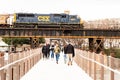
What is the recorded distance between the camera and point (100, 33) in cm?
8869

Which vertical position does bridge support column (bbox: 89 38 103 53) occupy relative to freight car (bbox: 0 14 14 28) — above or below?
below

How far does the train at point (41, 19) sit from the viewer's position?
90062 millimetres

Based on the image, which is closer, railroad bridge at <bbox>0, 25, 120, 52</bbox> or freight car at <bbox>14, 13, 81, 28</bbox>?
railroad bridge at <bbox>0, 25, 120, 52</bbox>

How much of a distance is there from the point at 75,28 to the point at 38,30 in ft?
25.7

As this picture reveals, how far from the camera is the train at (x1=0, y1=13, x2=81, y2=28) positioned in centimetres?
9006

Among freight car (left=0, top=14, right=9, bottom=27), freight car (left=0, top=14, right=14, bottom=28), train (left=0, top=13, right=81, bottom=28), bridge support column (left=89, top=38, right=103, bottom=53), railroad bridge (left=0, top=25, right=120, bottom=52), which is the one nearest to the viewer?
railroad bridge (left=0, top=25, right=120, bottom=52)

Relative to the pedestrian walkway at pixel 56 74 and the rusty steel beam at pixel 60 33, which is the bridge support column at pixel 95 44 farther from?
the pedestrian walkway at pixel 56 74

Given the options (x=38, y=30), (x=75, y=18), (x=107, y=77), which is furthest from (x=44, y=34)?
(x=107, y=77)

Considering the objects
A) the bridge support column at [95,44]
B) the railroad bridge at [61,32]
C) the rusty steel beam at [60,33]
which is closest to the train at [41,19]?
the railroad bridge at [61,32]

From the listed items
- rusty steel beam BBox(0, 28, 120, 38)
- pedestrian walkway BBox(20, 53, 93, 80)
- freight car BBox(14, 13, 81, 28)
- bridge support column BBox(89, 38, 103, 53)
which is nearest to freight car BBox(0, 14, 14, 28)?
freight car BBox(14, 13, 81, 28)

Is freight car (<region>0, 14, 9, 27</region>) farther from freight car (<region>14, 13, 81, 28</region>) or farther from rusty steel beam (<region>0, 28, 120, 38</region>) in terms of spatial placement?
rusty steel beam (<region>0, 28, 120, 38</region>)

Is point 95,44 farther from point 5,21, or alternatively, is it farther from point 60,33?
point 5,21

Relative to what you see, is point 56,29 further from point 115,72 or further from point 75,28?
point 115,72

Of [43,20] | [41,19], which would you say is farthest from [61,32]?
[41,19]
